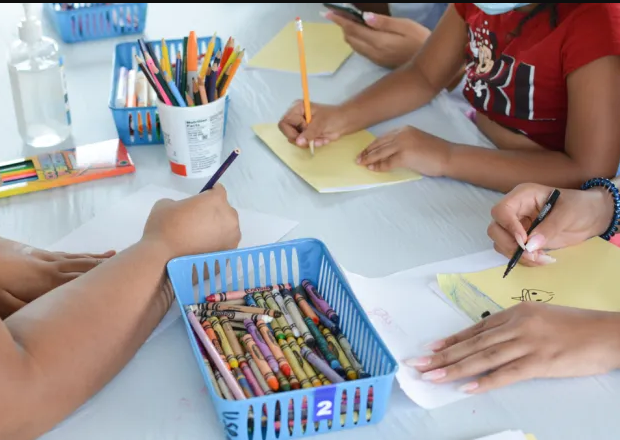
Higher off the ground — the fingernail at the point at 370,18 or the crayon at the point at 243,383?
the fingernail at the point at 370,18

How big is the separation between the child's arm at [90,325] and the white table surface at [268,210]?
3cm

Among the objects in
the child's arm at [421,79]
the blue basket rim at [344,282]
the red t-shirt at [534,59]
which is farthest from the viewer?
the child's arm at [421,79]

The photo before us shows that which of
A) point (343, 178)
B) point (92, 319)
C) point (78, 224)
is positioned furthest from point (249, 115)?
point (92, 319)

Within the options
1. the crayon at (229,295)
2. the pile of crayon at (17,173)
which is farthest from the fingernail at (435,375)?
the pile of crayon at (17,173)

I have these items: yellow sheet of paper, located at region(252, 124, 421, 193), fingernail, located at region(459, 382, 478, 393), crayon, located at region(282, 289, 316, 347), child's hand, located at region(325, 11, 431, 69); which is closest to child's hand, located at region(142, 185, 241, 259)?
crayon, located at region(282, 289, 316, 347)

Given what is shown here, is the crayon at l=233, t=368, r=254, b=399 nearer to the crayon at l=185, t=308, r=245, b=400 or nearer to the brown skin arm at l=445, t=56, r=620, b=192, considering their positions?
the crayon at l=185, t=308, r=245, b=400

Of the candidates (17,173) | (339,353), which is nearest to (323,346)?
(339,353)

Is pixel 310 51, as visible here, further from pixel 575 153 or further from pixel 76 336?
pixel 76 336

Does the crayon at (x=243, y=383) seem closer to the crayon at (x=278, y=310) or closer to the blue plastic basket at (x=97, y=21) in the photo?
the crayon at (x=278, y=310)

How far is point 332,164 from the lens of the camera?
1.15m

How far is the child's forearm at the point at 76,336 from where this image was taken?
67 cm

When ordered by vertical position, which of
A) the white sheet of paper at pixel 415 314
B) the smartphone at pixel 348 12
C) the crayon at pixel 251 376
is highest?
the smartphone at pixel 348 12

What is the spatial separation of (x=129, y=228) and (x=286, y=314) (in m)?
0.28

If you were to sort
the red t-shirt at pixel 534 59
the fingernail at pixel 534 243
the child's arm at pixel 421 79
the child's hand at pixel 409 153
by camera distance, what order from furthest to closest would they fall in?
1. the child's arm at pixel 421 79
2. the child's hand at pixel 409 153
3. the red t-shirt at pixel 534 59
4. the fingernail at pixel 534 243
